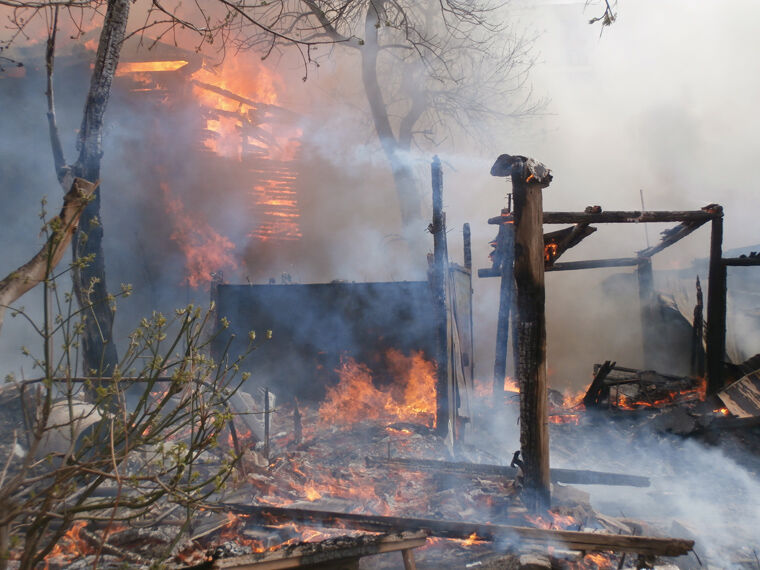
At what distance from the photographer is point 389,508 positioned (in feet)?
18.5

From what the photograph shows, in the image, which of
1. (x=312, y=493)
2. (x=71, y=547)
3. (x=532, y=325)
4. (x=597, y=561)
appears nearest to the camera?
(x=597, y=561)

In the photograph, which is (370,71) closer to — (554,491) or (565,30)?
(565,30)

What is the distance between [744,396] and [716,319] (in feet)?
4.65

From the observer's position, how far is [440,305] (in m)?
7.84

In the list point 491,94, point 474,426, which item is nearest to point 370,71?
point 491,94

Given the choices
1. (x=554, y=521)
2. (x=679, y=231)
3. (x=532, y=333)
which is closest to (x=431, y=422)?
Result: (x=554, y=521)

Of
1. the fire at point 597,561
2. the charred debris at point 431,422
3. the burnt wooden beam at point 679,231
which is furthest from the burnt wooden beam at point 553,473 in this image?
the burnt wooden beam at point 679,231

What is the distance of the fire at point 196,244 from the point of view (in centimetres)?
1617

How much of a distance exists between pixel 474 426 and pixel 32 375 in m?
12.5

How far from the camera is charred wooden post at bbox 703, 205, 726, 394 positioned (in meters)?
8.25

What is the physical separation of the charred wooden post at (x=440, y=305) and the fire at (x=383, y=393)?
212cm

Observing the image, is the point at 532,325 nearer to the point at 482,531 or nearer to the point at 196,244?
the point at 482,531

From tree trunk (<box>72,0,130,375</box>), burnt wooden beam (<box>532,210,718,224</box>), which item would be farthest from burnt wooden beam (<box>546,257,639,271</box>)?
tree trunk (<box>72,0,130,375</box>)

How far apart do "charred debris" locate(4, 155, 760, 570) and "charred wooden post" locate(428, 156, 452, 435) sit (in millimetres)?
28
